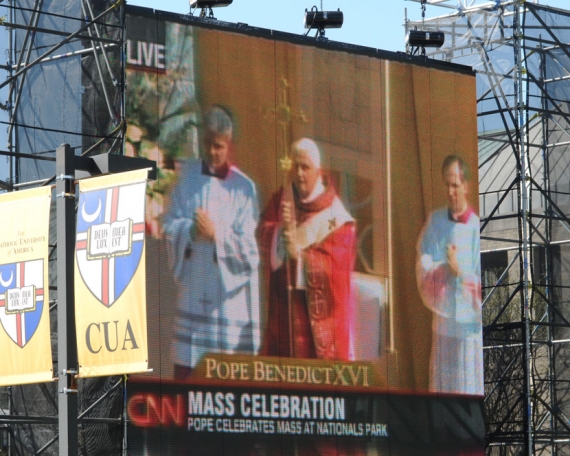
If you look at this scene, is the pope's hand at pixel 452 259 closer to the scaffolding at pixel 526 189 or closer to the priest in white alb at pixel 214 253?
the scaffolding at pixel 526 189

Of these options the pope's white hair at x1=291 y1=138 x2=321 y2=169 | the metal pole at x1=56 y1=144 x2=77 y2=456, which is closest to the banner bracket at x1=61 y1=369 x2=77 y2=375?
the metal pole at x1=56 y1=144 x2=77 y2=456

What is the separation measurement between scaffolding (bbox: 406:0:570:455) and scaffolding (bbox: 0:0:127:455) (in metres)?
8.23

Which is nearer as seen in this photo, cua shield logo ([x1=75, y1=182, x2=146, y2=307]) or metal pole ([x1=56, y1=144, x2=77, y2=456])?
cua shield logo ([x1=75, y1=182, x2=146, y2=307])

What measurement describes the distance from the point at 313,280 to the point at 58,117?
4.71m

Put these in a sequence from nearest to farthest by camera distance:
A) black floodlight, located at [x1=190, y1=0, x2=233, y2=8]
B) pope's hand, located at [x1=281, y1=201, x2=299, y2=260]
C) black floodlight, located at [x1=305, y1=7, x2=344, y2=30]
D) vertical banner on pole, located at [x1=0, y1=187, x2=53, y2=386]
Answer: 1. vertical banner on pole, located at [x1=0, y1=187, x2=53, y2=386]
2. pope's hand, located at [x1=281, y1=201, x2=299, y2=260]
3. black floodlight, located at [x1=190, y1=0, x2=233, y2=8]
4. black floodlight, located at [x1=305, y1=7, x2=344, y2=30]

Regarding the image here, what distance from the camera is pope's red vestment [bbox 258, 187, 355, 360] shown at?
2152 cm

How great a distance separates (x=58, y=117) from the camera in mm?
21641

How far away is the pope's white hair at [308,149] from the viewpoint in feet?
73.0

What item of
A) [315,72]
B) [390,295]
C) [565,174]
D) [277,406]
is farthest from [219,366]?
[565,174]

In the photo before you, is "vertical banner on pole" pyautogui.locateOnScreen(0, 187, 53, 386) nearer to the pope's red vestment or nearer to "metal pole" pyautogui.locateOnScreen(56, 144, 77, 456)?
"metal pole" pyautogui.locateOnScreen(56, 144, 77, 456)

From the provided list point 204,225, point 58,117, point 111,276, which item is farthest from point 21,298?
point 58,117

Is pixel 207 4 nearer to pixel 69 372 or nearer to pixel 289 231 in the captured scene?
pixel 289 231

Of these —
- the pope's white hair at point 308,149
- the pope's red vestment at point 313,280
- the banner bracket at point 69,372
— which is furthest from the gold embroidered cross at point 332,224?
the banner bracket at point 69,372

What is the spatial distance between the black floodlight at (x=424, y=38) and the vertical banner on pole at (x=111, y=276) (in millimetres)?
16087
